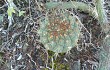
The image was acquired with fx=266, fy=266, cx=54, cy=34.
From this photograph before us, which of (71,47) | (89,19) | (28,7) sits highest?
(28,7)

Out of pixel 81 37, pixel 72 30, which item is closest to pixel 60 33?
pixel 72 30

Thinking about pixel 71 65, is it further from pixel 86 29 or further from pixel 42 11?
pixel 42 11

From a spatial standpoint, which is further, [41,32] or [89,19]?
[89,19]

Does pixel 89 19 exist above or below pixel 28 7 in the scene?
below

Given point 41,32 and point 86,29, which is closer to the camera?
point 41,32

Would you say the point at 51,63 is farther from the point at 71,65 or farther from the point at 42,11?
the point at 42,11

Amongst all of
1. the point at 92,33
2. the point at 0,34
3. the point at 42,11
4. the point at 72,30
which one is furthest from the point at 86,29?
the point at 0,34
